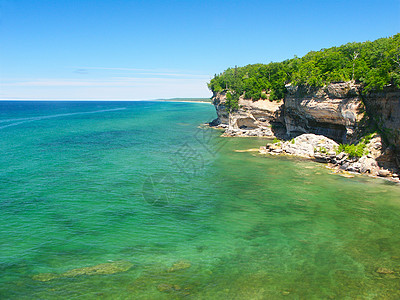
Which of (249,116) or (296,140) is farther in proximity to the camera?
(249,116)

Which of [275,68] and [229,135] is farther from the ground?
[275,68]

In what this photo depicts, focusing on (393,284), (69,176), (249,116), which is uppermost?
(249,116)

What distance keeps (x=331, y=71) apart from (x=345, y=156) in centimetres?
1638

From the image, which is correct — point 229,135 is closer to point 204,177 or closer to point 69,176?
point 204,177

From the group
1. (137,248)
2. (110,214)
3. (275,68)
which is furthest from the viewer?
(275,68)

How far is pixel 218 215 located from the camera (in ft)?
83.9

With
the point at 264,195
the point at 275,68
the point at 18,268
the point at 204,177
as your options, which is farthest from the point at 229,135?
the point at 18,268

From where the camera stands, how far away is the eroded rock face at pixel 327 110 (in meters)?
42.0

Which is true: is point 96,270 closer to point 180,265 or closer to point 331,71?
point 180,265

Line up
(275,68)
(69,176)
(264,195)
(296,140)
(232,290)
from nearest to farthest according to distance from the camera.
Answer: (232,290) → (264,195) → (69,176) → (296,140) → (275,68)

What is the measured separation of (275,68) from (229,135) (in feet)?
66.3

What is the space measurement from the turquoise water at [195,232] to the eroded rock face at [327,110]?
981cm

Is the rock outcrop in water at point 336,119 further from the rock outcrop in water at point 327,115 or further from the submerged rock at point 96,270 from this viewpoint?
the submerged rock at point 96,270

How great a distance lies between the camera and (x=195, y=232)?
22453 millimetres
